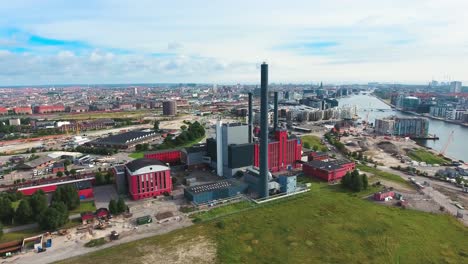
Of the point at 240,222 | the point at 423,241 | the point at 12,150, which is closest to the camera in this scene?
the point at 423,241

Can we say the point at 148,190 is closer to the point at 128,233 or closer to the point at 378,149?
the point at 128,233

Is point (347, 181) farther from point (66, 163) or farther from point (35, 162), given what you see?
point (35, 162)

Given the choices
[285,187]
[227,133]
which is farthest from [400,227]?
[227,133]

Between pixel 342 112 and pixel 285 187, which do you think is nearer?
pixel 285 187

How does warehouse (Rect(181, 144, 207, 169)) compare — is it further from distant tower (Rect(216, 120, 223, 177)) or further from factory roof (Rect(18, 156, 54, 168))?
factory roof (Rect(18, 156, 54, 168))

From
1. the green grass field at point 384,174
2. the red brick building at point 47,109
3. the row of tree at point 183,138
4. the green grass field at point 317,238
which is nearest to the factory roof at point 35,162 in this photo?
the row of tree at point 183,138

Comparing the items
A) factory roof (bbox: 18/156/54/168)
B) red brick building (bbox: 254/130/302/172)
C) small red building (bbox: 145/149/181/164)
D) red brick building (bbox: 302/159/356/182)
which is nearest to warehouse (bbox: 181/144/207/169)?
small red building (bbox: 145/149/181/164)

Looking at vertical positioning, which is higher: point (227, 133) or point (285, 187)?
point (227, 133)
